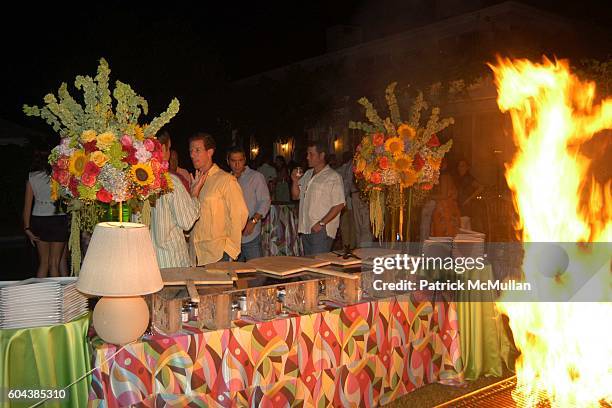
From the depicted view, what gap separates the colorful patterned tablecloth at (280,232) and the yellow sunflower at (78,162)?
22.5 feet

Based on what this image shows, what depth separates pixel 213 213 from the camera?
5270 millimetres

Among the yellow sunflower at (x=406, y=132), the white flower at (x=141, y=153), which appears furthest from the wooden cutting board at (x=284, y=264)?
the yellow sunflower at (x=406, y=132)

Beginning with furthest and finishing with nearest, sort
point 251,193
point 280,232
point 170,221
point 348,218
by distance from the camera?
point 280,232 < point 348,218 < point 251,193 < point 170,221

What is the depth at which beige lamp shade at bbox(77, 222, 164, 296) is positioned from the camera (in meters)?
2.98

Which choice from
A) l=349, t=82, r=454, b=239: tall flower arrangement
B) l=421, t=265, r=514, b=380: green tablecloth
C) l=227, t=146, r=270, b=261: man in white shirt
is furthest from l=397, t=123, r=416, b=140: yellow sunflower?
l=227, t=146, r=270, b=261: man in white shirt

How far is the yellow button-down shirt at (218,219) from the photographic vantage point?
5.28 m

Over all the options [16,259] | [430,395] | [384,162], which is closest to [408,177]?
[384,162]

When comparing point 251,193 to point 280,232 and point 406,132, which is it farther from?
point 280,232

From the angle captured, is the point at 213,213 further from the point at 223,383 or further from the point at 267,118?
the point at 267,118

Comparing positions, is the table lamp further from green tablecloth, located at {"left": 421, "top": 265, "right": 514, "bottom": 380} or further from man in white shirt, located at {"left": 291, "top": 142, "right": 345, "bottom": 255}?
man in white shirt, located at {"left": 291, "top": 142, "right": 345, "bottom": 255}

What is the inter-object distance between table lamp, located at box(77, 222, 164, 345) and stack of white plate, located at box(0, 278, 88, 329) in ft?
1.00

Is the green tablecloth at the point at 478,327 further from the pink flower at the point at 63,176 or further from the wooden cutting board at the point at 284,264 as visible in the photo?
the pink flower at the point at 63,176

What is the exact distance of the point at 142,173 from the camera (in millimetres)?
3844

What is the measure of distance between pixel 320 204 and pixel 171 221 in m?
2.57
